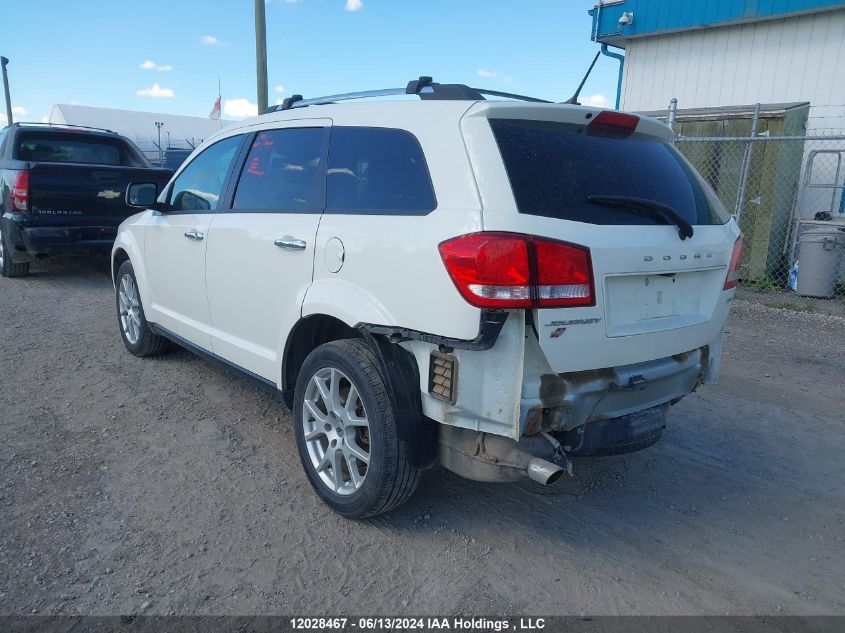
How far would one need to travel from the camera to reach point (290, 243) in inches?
127

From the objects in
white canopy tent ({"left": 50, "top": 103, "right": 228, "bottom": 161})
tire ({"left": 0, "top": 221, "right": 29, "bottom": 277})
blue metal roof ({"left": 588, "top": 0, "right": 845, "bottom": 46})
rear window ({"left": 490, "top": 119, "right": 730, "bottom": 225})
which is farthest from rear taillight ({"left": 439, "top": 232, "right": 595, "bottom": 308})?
white canopy tent ({"left": 50, "top": 103, "right": 228, "bottom": 161})

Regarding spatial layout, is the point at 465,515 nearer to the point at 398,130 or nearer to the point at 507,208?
the point at 507,208

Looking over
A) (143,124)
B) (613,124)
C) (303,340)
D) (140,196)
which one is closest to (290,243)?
(303,340)

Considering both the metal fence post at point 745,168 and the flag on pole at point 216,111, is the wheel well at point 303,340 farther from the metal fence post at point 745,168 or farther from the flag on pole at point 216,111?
the flag on pole at point 216,111

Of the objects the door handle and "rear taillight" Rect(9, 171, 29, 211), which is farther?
"rear taillight" Rect(9, 171, 29, 211)

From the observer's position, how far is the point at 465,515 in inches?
124

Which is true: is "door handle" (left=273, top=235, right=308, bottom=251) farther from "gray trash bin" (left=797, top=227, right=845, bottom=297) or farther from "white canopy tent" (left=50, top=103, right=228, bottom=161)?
"white canopy tent" (left=50, top=103, right=228, bottom=161)

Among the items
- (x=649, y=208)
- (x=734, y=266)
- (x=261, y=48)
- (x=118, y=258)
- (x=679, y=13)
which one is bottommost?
(x=118, y=258)

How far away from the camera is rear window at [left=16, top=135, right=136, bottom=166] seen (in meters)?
8.68

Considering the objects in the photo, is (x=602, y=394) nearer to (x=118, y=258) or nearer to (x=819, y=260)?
(x=118, y=258)

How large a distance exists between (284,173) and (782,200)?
27.6 feet

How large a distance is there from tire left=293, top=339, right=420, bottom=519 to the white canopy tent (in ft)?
114

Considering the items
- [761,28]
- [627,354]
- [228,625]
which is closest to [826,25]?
[761,28]

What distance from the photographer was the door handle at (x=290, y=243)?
317 cm
